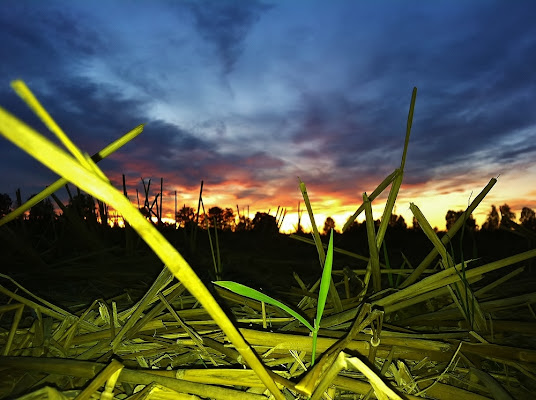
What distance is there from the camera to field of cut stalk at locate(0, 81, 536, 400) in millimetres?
486

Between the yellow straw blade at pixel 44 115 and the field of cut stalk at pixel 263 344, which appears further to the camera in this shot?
the field of cut stalk at pixel 263 344

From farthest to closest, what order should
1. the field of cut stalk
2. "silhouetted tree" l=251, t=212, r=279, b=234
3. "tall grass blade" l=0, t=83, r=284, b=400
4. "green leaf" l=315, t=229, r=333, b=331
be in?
"silhouetted tree" l=251, t=212, r=279, b=234 < "green leaf" l=315, t=229, r=333, b=331 < the field of cut stalk < "tall grass blade" l=0, t=83, r=284, b=400

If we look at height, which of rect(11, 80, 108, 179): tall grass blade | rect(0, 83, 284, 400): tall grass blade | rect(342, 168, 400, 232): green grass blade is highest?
rect(342, 168, 400, 232): green grass blade

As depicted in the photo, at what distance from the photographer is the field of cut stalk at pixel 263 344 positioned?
49cm

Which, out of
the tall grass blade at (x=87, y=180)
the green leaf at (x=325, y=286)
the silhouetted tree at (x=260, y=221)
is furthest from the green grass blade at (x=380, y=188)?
the silhouetted tree at (x=260, y=221)

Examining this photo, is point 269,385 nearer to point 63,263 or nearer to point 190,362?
point 190,362

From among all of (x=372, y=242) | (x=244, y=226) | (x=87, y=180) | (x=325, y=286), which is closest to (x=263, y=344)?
(x=325, y=286)

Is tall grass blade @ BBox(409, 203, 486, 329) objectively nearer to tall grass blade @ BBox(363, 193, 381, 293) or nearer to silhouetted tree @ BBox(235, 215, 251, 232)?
tall grass blade @ BBox(363, 193, 381, 293)

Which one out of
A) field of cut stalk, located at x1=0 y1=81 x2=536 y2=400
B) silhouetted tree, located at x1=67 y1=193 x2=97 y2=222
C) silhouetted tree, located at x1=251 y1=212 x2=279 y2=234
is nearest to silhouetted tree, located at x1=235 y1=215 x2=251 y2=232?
silhouetted tree, located at x1=251 y1=212 x2=279 y2=234

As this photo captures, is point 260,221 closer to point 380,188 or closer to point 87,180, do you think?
point 380,188

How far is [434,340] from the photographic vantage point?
89 centimetres

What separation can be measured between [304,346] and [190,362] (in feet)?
0.76

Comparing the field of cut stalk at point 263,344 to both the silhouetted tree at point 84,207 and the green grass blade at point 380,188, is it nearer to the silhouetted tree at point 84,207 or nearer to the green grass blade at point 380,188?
the green grass blade at point 380,188

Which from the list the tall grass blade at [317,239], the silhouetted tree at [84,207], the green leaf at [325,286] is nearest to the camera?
the green leaf at [325,286]
